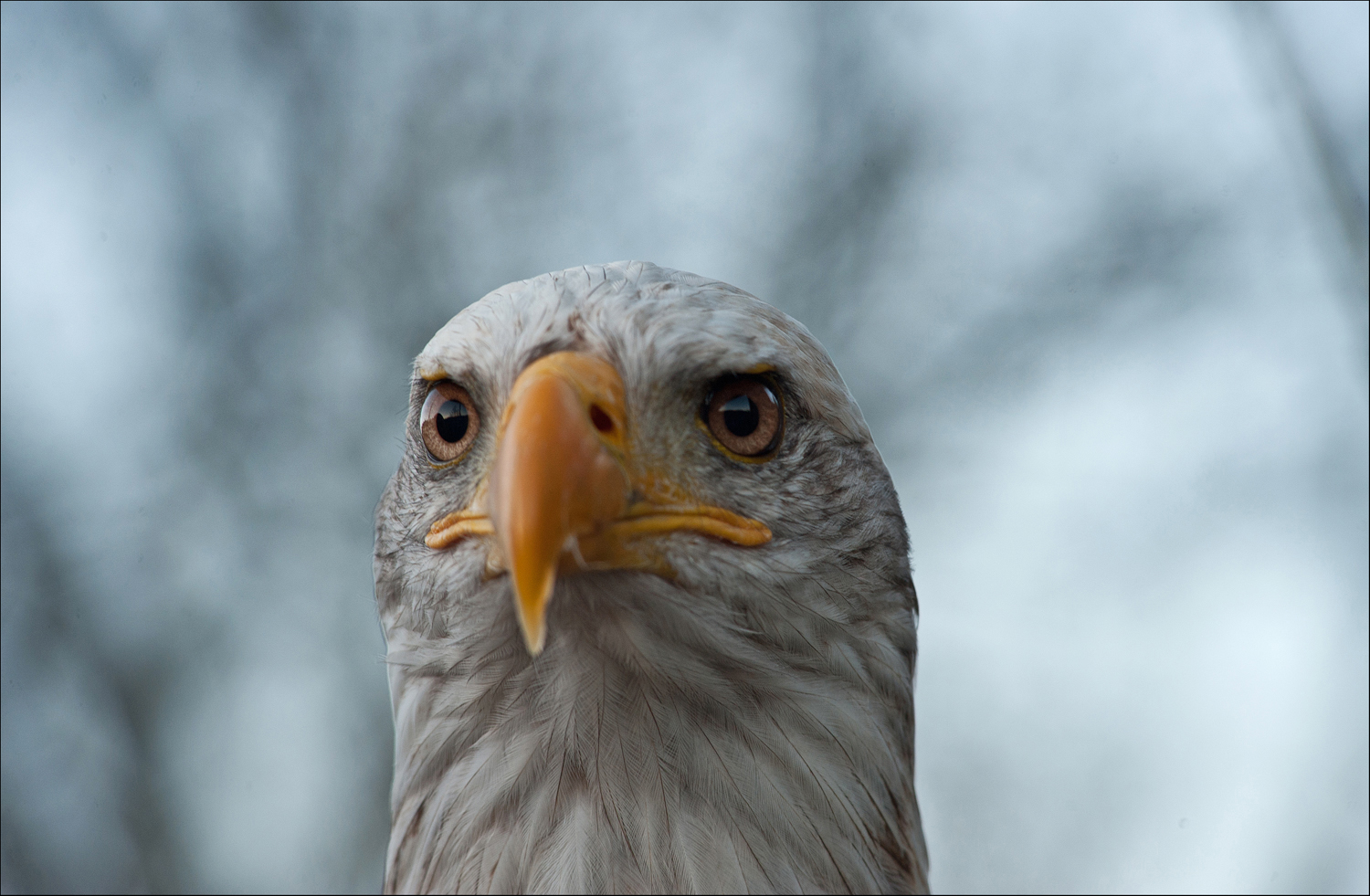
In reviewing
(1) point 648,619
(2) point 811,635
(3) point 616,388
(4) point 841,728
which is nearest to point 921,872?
(4) point 841,728

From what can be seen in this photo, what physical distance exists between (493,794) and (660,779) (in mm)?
236

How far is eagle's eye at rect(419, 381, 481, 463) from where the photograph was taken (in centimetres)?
128

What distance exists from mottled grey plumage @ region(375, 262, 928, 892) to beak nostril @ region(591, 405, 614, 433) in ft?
0.19

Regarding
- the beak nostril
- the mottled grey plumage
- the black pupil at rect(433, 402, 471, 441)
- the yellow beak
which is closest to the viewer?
the yellow beak

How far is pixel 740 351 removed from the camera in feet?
4.18

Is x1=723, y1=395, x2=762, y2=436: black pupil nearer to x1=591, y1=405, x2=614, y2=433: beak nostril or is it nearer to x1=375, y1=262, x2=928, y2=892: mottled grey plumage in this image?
x1=375, y1=262, x2=928, y2=892: mottled grey plumage

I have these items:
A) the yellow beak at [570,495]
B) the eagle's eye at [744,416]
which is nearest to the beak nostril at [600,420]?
the yellow beak at [570,495]

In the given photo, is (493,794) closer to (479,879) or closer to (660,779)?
(479,879)

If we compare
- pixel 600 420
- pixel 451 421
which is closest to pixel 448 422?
pixel 451 421

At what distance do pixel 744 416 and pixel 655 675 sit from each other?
385mm

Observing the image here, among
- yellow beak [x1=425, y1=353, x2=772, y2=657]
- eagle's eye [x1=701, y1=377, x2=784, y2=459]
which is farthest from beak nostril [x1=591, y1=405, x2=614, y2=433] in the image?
eagle's eye [x1=701, y1=377, x2=784, y2=459]

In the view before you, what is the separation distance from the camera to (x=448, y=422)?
1298 mm

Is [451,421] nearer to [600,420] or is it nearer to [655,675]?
[600,420]

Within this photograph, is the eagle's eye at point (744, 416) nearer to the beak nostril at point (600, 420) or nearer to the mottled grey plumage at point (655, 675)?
the mottled grey plumage at point (655, 675)
